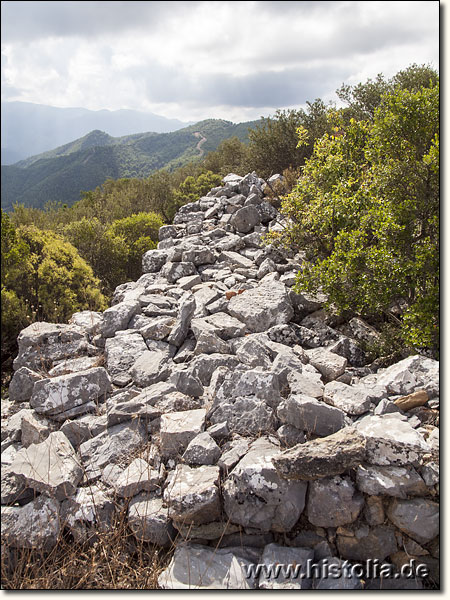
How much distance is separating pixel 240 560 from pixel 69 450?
1958 millimetres

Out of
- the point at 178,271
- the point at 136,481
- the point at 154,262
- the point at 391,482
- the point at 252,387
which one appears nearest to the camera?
the point at 391,482

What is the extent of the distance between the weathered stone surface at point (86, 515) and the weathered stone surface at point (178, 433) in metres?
0.68

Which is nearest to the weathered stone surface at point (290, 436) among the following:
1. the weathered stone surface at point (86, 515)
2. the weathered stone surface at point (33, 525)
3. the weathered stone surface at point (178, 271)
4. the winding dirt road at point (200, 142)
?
the weathered stone surface at point (86, 515)

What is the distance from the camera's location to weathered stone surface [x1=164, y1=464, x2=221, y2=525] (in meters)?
3.09

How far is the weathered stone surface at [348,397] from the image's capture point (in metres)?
3.67

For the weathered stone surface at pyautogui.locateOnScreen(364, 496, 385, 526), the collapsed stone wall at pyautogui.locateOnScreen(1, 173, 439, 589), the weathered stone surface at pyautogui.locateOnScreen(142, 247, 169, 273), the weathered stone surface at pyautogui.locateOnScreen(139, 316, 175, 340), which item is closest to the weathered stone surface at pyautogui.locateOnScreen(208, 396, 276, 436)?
the collapsed stone wall at pyautogui.locateOnScreen(1, 173, 439, 589)

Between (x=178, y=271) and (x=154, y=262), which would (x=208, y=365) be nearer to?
(x=178, y=271)

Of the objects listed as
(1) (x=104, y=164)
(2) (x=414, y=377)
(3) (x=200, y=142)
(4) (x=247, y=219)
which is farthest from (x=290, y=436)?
(1) (x=104, y=164)

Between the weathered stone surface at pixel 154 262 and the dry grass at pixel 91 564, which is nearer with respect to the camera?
the dry grass at pixel 91 564

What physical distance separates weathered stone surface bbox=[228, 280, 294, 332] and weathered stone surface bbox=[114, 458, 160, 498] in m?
2.63

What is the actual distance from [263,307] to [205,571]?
346 centimetres

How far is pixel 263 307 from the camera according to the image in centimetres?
560

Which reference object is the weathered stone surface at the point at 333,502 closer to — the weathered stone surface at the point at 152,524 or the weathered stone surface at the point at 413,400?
the weathered stone surface at the point at 413,400

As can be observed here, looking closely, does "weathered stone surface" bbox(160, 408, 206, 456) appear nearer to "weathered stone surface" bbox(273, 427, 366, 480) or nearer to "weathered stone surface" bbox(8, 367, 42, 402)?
"weathered stone surface" bbox(273, 427, 366, 480)
